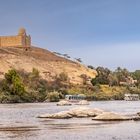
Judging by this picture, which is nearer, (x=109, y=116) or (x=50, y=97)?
(x=109, y=116)

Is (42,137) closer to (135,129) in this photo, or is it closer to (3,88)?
(135,129)

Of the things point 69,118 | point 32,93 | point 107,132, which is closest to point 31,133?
point 107,132

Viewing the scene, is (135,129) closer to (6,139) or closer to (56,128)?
(56,128)

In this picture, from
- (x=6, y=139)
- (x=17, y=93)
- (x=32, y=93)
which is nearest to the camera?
(x=6, y=139)

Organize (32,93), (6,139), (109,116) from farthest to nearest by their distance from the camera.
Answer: (32,93) < (109,116) < (6,139)

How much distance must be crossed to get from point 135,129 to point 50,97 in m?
152

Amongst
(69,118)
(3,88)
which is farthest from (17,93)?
(69,118)

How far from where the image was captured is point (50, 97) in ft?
655

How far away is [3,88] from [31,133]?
144211 mm

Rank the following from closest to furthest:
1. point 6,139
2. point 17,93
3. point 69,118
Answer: point 6,139, point 69,118, point 17,93

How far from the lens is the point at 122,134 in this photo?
147 ft

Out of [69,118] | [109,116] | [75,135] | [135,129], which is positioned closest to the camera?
[75,135]

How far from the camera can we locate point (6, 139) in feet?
137

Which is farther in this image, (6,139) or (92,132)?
(92,132)
